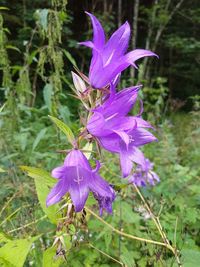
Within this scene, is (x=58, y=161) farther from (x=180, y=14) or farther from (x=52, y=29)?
(x=180, y=14)

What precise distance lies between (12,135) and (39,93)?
21.0 feet

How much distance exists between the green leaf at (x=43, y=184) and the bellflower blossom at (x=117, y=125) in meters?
0.17

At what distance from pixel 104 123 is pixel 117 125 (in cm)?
5

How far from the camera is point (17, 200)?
6.25 ft

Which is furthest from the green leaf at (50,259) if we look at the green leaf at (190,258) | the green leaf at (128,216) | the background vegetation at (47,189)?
the green leaf at (128,216)

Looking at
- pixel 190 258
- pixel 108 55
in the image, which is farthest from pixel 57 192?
pixel 190 258

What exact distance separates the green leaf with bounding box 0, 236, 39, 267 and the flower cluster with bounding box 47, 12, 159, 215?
18cm

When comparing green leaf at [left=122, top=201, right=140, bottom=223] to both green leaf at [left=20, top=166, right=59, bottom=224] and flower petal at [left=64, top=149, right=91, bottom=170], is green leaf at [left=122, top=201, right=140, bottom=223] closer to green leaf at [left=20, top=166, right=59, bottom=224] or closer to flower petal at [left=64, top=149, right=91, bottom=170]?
green leaf at [left=20, top=166, right=59, bottom=224]

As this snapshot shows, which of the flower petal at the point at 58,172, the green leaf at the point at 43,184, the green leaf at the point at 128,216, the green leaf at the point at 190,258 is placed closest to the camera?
the flower petal at the point at 58,172

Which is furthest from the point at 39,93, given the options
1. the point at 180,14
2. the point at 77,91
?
the point at 77,91

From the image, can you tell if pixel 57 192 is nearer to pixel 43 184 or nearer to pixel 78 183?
pixel 78 183

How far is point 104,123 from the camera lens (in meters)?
0.88

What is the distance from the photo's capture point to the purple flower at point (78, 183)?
2.88ft

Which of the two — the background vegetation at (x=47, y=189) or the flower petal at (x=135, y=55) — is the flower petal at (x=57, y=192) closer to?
the background vegetation at (x=47, y=189)
